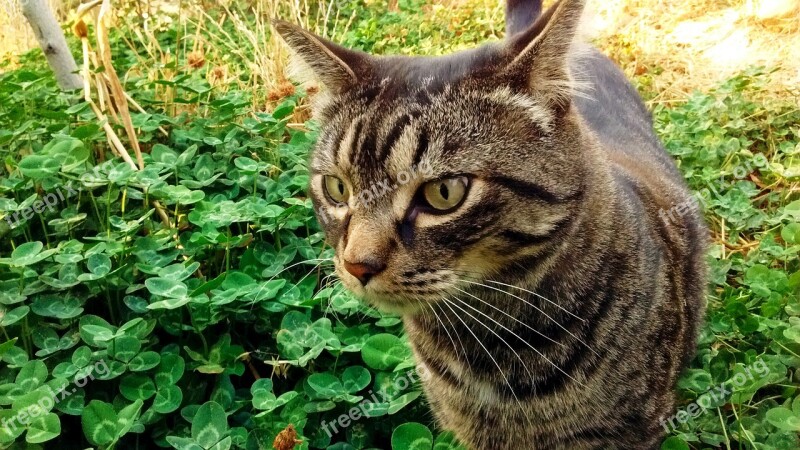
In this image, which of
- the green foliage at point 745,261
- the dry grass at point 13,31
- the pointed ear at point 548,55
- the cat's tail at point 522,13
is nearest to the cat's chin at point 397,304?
the pointed ear at point 548,55

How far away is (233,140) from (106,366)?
154 centimetres

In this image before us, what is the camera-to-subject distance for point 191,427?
6.18ft

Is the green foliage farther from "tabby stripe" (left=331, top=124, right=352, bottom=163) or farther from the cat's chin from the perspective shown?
"tabby stripe" (left=331, top=124, right=352, bottom=163)

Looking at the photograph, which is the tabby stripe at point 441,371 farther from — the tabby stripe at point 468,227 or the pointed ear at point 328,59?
the pointed ear at point 328,59

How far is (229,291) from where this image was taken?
2223 mm

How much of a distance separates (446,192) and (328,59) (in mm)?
578

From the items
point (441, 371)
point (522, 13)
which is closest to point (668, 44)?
point (522, 13)

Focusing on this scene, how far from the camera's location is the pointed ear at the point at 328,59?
183 cm

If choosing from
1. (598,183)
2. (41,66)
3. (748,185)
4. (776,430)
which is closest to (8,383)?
(598,183)

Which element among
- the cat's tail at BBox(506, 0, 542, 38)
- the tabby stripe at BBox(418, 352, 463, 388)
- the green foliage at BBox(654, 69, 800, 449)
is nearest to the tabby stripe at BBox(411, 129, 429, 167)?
the tabby stripe at BBox(418, 352, 463, 388)

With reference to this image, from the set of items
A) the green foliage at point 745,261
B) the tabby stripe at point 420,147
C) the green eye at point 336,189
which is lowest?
the green foliage at point 745,261

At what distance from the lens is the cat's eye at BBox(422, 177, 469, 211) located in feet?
5.05

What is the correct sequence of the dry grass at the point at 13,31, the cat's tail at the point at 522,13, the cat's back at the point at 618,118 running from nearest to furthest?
the cat's back at the point at 618,118
the cat's tail at the point at 522,13
the dry grass at the point at 13,31

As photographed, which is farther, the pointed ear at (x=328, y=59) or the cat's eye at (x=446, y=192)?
the pointed ear at (x=328, y=59)
